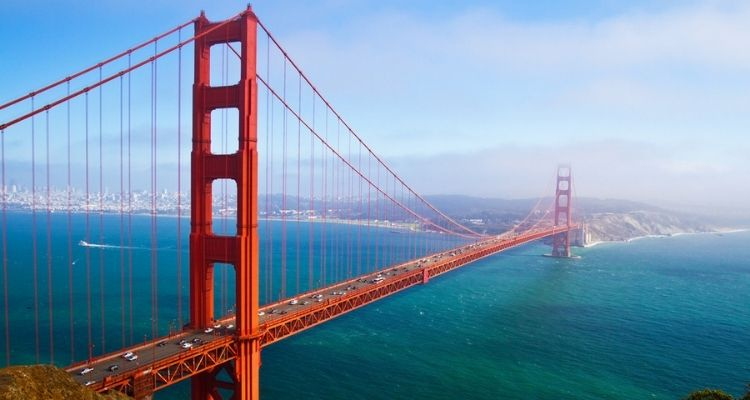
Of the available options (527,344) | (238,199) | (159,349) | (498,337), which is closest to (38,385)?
(159,349)

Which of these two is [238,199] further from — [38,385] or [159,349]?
[38,385]

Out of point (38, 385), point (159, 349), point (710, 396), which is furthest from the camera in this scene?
point (159, 349)

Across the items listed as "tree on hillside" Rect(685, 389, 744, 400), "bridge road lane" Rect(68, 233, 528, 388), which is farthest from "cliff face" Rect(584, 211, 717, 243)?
"tree on hillside" Rect(685, 389, 744, 400)

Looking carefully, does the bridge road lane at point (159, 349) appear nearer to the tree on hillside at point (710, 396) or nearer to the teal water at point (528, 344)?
the teal water at point (528, 344)

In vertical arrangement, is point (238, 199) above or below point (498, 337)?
above

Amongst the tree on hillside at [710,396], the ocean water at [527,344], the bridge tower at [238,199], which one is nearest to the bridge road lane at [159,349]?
the bridge tower at [238,199]
